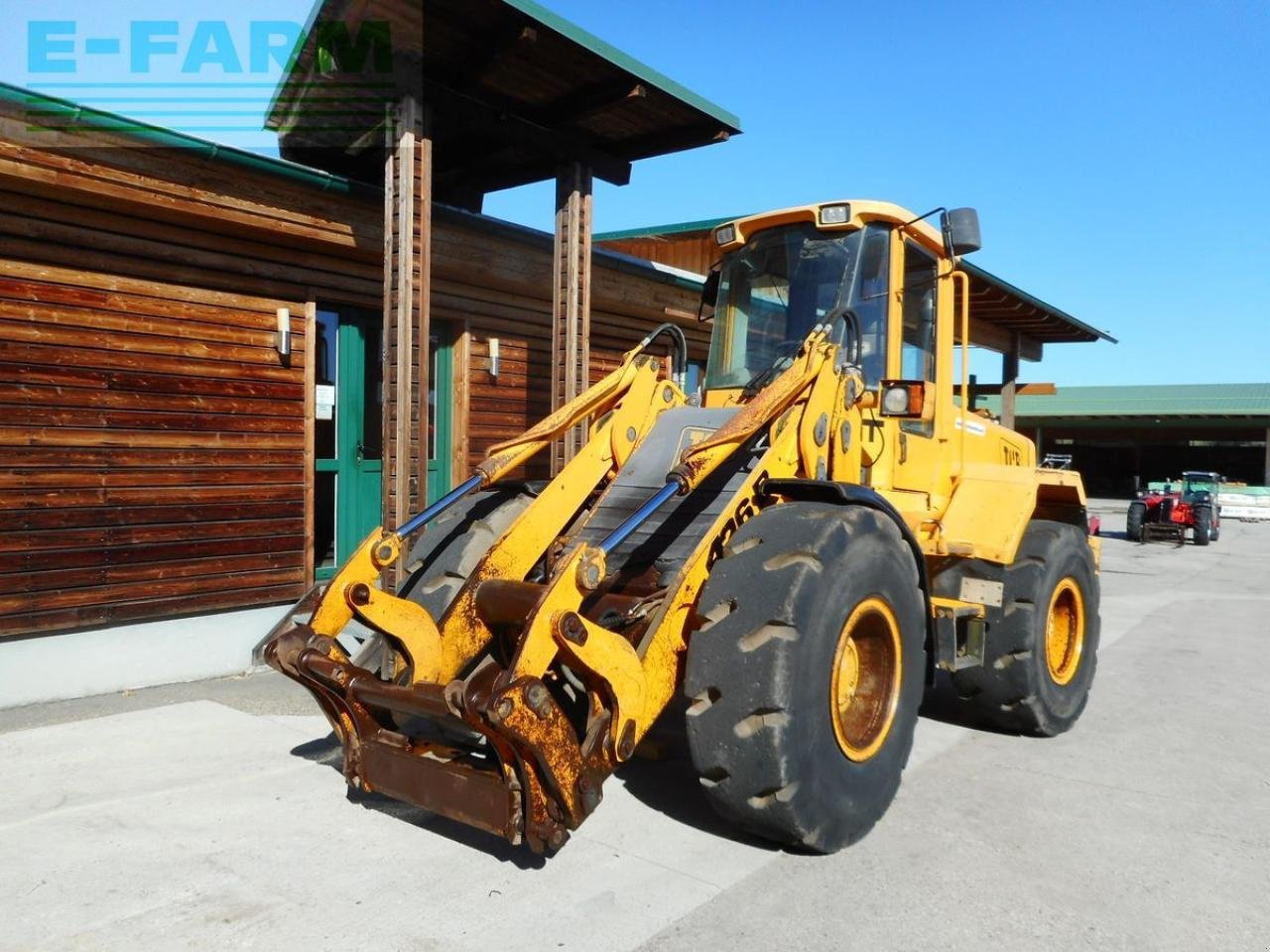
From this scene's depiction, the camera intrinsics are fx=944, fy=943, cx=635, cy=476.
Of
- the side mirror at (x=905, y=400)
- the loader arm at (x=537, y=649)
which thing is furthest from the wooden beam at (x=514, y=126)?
the side mirror at (x=905, y=400)

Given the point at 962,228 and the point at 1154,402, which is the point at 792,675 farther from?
the point at 1154,402

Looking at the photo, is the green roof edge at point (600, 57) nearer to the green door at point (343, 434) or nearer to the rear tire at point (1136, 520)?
the green door at point (343, 434)

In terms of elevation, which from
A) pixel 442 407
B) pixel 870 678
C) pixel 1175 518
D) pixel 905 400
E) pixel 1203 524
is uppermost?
pixel 442 407

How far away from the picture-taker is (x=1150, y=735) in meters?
5.56

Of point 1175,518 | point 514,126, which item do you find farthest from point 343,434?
point 1175,518

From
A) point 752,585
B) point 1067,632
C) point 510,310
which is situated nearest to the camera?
point 752,585

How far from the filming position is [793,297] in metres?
4.89

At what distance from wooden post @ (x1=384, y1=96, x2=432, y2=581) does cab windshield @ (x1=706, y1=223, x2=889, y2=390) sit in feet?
7.46

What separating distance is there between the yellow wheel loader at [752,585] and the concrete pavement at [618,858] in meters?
0.29

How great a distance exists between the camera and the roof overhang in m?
6.02

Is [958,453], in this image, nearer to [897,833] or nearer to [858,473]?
[858,473]

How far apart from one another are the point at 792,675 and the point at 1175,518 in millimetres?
21123

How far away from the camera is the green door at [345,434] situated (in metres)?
7.41

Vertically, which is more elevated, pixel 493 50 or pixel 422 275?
pixel 493 50
